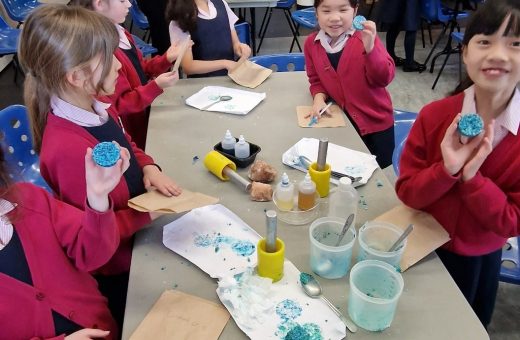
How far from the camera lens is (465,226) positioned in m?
1.15

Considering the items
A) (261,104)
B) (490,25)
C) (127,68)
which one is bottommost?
(261,104)

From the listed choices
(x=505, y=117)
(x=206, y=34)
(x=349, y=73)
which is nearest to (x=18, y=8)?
(x=206, y=34)

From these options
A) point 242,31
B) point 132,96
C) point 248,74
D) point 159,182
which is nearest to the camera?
point 159,182

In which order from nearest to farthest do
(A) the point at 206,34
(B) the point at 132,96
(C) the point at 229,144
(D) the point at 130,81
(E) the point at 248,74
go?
(C) the point at 229,144, (B) the point at 132,96, (D) the point at 130,81, (E) the point at 248,74, (A) the point at 206,34

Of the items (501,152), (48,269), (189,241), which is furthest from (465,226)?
(48,269)

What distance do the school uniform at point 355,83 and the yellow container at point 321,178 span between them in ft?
1.99

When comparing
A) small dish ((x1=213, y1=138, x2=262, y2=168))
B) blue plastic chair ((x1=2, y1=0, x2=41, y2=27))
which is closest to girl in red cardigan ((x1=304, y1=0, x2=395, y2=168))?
small dish ((x1=213, y1=138, x2=262, y2=168))

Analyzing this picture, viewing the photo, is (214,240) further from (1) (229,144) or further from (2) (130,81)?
(2) (130,81)

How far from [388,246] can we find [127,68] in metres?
1.27

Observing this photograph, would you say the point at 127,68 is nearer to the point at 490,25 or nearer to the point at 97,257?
the point at 97,257

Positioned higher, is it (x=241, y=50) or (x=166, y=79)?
(x=166, y=79)

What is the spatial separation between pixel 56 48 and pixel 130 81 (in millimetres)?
755

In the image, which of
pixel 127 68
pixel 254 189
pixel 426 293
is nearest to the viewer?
pixel 426 293

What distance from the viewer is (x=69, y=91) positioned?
1160mm
